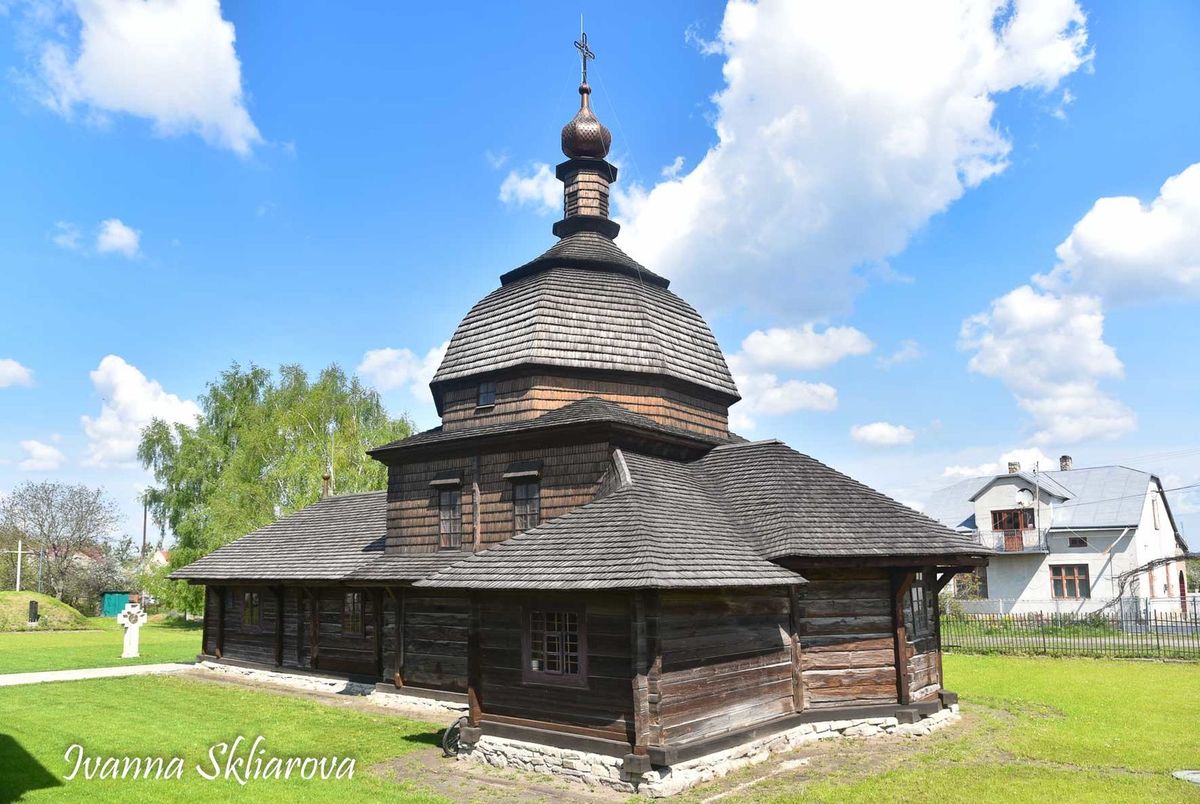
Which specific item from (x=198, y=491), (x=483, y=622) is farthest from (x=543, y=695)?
(x=198, y=491)

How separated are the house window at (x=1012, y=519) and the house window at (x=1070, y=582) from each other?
2.22 meters

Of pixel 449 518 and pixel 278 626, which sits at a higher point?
pixel 449 518

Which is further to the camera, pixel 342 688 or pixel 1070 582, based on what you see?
pixel 1070 582

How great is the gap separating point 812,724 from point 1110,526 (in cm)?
2859

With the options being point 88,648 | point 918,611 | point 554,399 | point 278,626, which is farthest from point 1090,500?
point 88,648

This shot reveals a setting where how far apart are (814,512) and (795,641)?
2.31m

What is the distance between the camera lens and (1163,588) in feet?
124

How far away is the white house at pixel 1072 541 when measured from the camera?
115 ft

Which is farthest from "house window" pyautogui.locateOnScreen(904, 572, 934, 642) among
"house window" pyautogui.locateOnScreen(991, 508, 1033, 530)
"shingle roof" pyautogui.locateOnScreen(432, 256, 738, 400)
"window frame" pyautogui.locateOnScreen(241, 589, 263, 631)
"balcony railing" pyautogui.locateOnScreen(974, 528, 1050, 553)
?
"house window" pyautogui.locateOnScreen(991, 508, 1033, 530)

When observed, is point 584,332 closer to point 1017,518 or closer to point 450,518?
point 450,518

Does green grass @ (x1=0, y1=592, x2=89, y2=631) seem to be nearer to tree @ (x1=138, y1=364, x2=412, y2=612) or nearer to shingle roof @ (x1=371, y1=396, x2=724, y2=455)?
tree @ (x1=138, y1=364, x2=412, y2=612)

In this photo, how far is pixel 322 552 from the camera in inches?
854

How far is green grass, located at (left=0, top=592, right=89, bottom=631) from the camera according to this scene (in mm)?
40094

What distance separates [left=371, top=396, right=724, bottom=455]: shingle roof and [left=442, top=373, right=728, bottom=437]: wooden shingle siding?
181 mm
